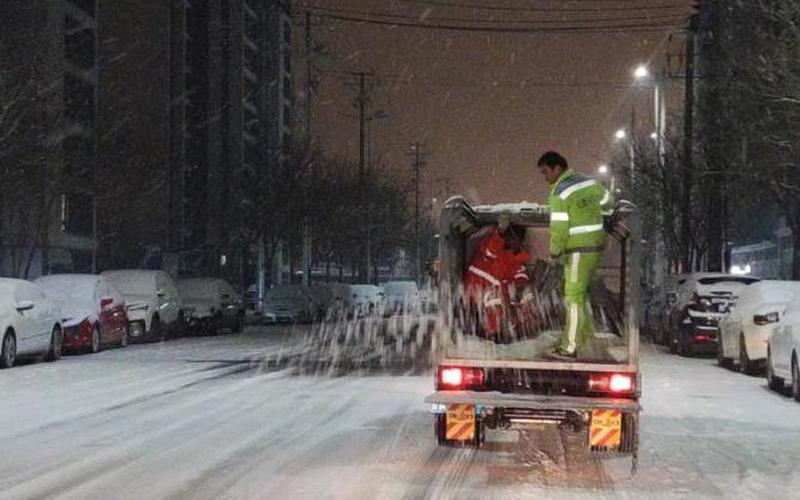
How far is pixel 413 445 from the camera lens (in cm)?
1164

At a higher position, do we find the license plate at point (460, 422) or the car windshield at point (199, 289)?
the car windshield at point (199, 289)

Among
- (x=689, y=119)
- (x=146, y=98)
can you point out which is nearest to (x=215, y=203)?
(x=146, y=98)

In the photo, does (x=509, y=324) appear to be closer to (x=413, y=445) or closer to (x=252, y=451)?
(x=413, y=445)

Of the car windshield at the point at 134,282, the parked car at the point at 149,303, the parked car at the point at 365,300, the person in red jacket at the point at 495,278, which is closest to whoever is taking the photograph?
the person in red jacket at the point at 495,278

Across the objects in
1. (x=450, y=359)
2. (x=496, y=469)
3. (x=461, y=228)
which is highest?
(x=461, y=228)

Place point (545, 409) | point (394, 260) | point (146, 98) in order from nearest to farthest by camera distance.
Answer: point (545, 409), point (146, 98), point (394, 260)

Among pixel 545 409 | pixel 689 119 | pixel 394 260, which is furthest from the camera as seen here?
pixel 394 260

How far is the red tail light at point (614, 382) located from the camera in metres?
9.88

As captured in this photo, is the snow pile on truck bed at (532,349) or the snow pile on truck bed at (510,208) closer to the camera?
the snow pile on truck bed at (532,349)

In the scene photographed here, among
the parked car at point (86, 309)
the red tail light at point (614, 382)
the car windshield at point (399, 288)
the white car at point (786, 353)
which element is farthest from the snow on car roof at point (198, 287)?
the car windshield at point (399, 288)

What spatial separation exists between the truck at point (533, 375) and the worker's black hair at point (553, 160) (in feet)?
1.99

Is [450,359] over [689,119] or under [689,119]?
under

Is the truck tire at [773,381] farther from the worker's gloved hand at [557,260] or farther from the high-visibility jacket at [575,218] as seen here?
the high-visibility jacket at [575,218]

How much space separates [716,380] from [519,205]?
9433 mm
